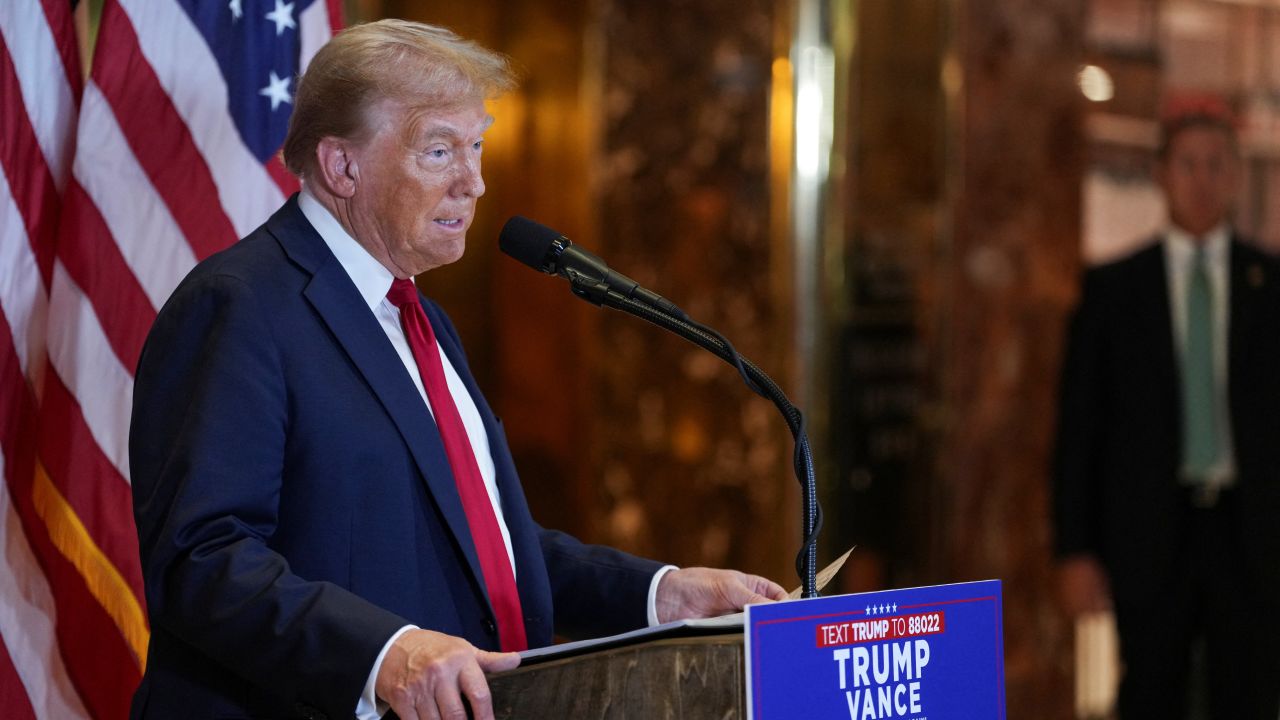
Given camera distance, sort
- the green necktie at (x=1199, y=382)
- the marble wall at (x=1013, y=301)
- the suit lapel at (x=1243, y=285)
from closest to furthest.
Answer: the green necktie at (x=1199, y=382), the suit lapel at (x=1243, y=285), the marble wall at (x=1013, y=301)

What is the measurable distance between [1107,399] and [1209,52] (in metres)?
1.75

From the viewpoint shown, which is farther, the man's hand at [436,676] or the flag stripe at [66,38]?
the flag stripe at [66,38]

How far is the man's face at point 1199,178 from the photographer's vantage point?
172 inches

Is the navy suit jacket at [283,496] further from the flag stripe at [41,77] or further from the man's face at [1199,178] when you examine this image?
the man's face at [1199,178]

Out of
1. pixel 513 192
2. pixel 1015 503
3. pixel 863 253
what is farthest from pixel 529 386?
pixel 1015 503

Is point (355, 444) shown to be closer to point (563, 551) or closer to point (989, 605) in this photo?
point (563, 551)

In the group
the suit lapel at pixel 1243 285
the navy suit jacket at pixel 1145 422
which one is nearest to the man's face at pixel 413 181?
the navy suit jacket at pixel 1145 422

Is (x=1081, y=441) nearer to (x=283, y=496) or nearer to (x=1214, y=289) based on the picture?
(x=1214, y=289)

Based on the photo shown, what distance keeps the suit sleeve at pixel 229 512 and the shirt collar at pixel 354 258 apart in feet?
0.59

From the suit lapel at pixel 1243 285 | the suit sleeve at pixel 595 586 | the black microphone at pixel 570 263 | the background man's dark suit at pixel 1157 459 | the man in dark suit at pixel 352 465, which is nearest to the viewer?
the man in dark suit at pixel 352 465

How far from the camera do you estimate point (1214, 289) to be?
4.37 metres

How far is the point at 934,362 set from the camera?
5215 mm

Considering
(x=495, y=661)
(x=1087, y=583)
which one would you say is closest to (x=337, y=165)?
(x=495, y=661)

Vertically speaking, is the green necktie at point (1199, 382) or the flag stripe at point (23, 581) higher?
the green necktie at point (1199, 382)
